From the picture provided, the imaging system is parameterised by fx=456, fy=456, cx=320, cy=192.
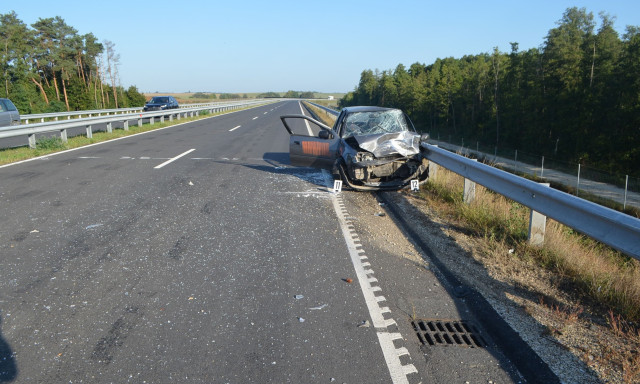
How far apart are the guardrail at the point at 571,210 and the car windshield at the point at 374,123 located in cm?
251

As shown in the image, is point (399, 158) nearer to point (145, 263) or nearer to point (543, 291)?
point (543, 291)

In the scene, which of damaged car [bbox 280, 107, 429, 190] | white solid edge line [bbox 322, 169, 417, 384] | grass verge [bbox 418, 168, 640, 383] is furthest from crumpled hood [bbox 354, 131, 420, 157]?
white solid edge line [bbox 322, 169, 417, 384]

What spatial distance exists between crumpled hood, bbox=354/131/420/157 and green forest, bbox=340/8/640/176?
26.1m

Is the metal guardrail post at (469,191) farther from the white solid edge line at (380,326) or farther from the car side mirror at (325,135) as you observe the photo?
the car side mirror at (325,135)

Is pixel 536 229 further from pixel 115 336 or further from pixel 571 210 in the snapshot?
pixel 115 336

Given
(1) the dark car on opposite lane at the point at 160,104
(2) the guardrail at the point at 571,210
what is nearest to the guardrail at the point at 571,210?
(2) the guardrail at the point at 571,210

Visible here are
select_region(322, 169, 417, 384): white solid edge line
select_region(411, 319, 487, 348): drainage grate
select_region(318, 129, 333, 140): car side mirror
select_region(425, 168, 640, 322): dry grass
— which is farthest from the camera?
select_region(318, 129, 333, 140): car side mirror

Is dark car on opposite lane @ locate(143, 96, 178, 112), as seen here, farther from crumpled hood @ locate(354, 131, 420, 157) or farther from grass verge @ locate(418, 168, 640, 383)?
grass verge @ locate(418, 168, 640, 383)

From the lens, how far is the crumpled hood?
8.44 meters

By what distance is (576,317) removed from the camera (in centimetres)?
397

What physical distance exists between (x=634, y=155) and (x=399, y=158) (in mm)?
26955

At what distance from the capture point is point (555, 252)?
5410 millimetres

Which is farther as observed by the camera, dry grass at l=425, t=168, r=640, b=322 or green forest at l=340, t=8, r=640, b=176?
green forest at l=340, t=8, r=640, b=176

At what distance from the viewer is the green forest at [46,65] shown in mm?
47531
